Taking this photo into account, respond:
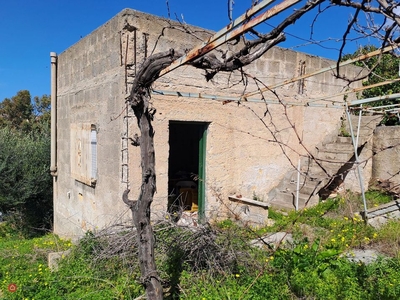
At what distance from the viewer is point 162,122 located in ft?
17.6

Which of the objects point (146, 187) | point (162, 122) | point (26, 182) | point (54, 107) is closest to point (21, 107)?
point (26, 182)

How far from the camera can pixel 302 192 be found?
722 cm

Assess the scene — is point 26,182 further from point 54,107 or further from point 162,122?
point 162,122

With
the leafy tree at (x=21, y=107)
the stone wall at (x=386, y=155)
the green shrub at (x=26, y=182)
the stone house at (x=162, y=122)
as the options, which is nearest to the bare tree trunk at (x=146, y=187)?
the stone house at (x=162, y=122)

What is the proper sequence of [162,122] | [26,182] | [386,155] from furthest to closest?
[26,182] < [386,155] < [162,122]

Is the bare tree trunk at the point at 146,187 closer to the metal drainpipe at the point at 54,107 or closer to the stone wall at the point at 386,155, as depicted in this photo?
the metal drainpipe at the point at 54,107

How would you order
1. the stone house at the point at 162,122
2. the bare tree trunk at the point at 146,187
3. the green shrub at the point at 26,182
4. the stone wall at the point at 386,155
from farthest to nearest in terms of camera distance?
the green shrub at the point at 26,182 → the stone wall at the point at 386,155 → the stone house at the point at 162,122 → the bare tree trunk at the point at 146,187

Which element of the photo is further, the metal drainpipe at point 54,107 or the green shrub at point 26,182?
the green shrub at point 26,182

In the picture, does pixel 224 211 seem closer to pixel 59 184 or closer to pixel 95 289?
pixel 95 289

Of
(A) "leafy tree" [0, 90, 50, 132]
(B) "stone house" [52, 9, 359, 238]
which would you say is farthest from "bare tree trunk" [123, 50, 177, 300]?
(A) "leafy tree" [0, 90, 50, 132]

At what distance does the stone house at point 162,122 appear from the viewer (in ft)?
16.8

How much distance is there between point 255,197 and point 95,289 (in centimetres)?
426

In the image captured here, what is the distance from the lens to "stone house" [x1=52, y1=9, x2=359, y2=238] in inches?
201

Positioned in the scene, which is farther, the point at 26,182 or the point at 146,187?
the point at 26,182
